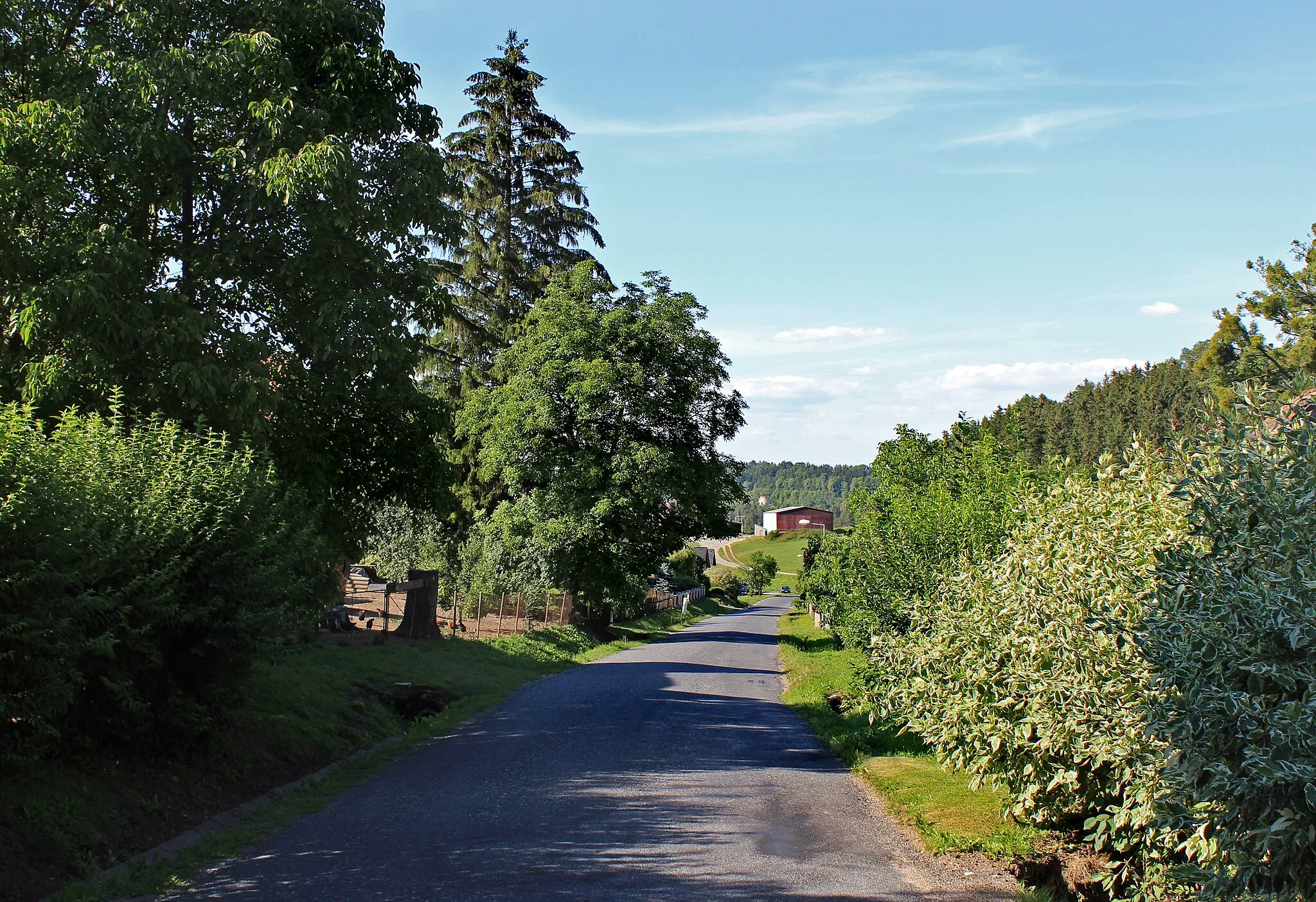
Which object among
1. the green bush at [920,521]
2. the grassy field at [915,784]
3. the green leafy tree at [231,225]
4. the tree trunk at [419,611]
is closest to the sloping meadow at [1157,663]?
the grassy field at [915,784]

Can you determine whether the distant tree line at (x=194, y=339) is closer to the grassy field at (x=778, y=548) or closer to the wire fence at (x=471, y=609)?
the wire fence at (x=471, y=609)

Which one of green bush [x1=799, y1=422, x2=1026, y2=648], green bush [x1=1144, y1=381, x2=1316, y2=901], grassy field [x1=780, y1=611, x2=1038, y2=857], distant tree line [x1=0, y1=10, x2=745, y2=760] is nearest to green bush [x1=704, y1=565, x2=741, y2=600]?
grassy field [x1=780, y1=611, x2=1038, y2=857]

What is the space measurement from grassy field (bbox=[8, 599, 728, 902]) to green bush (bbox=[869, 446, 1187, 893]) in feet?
19.7

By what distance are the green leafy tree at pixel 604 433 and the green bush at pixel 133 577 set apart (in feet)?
64.6

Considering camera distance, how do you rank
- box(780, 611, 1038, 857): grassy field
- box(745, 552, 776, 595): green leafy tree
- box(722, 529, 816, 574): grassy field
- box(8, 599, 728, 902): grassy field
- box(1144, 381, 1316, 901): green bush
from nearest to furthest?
box(1144, 381, 1316, 901): green bush < box(8, 599, 728, 902): grassy field < box(780, 611, 1038, 857): grassy field < box(745, 552, 776, 595): green leafy tree < box(722, 529, 816, 574): grassy field

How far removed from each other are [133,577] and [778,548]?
539 feet

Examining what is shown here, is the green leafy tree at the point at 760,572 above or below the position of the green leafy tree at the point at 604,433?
below

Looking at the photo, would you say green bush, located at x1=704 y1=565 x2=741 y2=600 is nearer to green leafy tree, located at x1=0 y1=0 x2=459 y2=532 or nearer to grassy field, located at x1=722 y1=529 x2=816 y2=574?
grassy field, located at x1=722 y1=529 x2=816 y2=574

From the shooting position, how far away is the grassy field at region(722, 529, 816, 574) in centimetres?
15300

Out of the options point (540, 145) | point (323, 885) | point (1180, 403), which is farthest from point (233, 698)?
point (1180, 403)

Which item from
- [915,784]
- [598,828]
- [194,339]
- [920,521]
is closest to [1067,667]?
[598,828]

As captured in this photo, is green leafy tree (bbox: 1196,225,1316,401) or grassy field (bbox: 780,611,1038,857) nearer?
grassy field (bbox: 780,611,1038,857)

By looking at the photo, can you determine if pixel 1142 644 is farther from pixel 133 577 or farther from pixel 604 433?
pixel 604 433

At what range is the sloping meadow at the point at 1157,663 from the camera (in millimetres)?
4801
